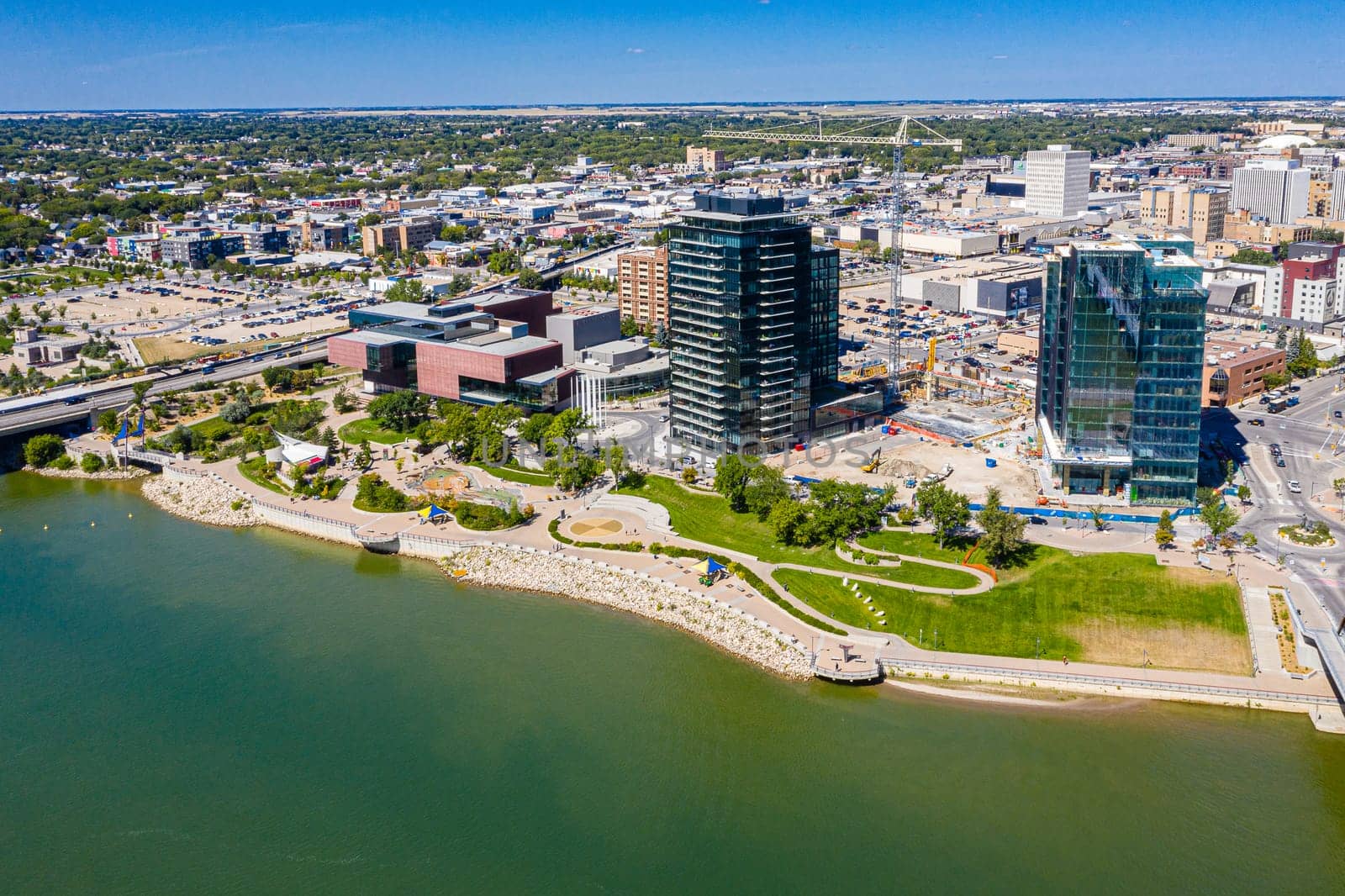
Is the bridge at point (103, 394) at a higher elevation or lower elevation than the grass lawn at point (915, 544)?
higher

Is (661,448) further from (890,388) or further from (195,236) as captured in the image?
(195,236)

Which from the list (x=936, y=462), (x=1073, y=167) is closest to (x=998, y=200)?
(x=1073, y=167)

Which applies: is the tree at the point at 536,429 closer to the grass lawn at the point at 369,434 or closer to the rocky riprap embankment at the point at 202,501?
the grass lawn at the point at 369,434

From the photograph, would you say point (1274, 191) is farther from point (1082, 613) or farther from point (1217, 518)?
point (1082, 613)

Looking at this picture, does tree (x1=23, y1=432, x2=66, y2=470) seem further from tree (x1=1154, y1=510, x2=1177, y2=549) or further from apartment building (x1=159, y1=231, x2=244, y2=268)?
apartment building (x1=159, y1=231, x2=244, y2=268)

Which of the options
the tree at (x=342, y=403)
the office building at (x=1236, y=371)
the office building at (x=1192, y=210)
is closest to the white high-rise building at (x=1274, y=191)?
the office building at (x=1192, y=210)

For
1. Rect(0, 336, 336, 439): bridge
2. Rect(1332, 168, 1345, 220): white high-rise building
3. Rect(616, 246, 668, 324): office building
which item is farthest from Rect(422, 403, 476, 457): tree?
Rect(1332, 168, 1345, 220): white high-rise building
